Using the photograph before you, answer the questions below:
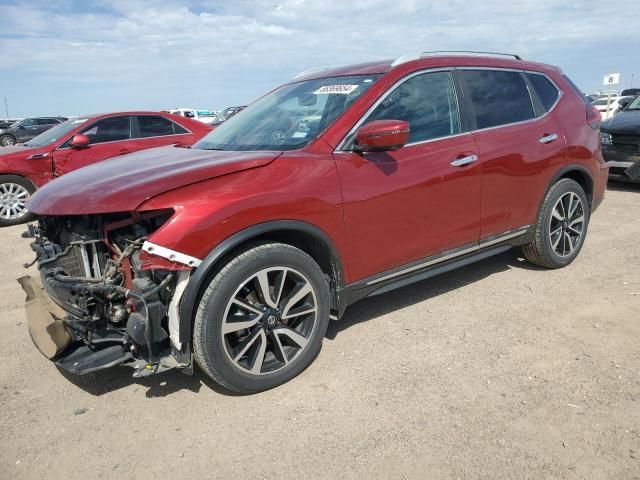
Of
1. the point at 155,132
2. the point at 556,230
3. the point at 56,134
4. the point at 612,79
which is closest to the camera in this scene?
the point at 556,230

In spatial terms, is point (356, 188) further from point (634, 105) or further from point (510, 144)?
point (634, 105)

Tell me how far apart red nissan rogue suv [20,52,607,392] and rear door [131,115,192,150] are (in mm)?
5021

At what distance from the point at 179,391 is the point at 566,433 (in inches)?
84.1

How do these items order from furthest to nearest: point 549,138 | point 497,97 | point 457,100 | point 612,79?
point 612,79 → point 549,138 → point 497,97 → point 457,100

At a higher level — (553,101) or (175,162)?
(553,101)

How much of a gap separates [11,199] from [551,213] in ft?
25.6

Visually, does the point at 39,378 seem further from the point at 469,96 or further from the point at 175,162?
the point at 469,96

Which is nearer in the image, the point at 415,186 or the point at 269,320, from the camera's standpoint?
the point at 269,320

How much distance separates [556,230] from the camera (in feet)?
15.4

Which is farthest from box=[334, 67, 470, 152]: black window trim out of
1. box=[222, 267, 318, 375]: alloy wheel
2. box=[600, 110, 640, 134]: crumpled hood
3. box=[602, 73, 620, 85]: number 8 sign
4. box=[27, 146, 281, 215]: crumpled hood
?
box=[602, 73, 620, 85]: number 8 sign

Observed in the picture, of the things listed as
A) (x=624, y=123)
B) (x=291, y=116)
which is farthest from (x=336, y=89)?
(x=624, y=123)

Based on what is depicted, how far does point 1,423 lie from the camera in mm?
2873

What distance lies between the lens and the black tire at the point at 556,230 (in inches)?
179

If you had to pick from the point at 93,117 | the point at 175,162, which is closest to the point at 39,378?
the point at 175,162
